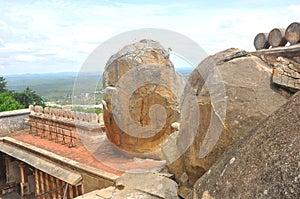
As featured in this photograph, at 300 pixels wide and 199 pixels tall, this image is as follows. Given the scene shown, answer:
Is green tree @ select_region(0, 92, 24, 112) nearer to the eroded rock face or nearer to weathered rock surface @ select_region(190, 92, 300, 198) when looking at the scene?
the eroded rock face

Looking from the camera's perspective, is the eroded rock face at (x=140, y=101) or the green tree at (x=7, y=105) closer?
the eroded rock face at (x=140, y=101)

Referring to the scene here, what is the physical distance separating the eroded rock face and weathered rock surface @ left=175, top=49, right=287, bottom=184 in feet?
11.5

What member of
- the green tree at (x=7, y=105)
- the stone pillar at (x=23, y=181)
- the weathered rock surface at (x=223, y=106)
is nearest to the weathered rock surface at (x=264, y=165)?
the weathered rock surface at (x=223, y=106)

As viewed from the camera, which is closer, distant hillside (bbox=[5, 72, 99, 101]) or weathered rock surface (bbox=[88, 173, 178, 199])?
weathered rock surface (bbox=[88, 173, 178, 199])

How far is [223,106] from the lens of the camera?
459 cm

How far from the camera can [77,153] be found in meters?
9.83

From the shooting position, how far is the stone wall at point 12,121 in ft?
47.4

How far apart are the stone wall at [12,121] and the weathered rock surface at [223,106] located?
11.7m

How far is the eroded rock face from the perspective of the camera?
8.88 metres

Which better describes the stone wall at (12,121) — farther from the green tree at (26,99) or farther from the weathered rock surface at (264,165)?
the weathered rock surface at (264,165)

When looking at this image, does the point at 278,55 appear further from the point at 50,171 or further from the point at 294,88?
the point at 50,171

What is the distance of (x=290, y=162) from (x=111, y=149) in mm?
7674

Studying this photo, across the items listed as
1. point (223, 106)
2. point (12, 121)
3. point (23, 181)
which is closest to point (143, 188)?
point (223, 106)

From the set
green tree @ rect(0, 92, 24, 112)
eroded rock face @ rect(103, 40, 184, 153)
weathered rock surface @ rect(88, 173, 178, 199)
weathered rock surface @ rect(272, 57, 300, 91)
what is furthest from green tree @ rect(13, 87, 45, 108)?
weathered rock surface @ rect(272, 57, 300, 91)
